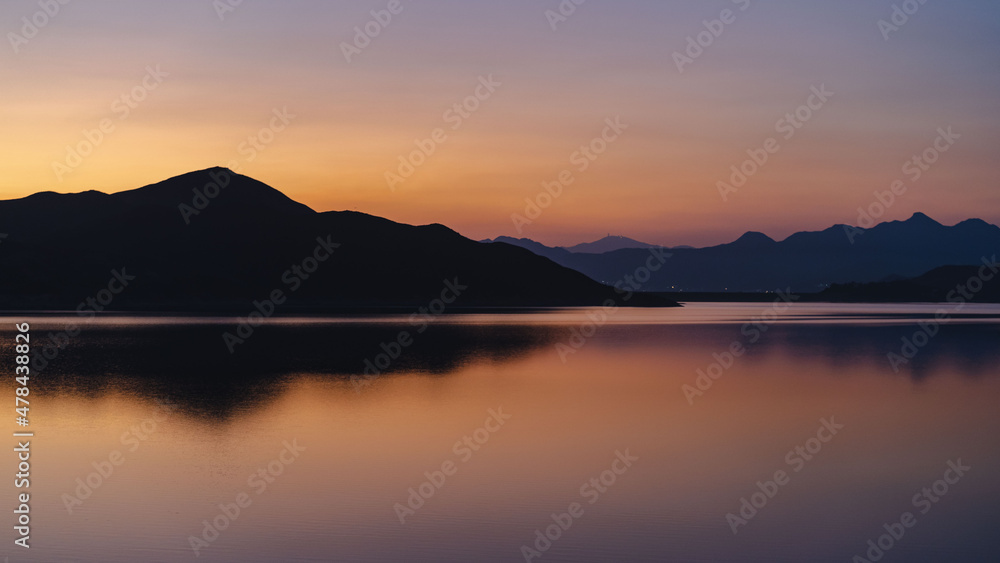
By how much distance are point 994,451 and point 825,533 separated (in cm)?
962

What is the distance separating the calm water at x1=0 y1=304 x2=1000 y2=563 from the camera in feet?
45.5

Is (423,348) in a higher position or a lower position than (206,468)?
higher

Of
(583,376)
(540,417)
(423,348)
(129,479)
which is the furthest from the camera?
(423,348)

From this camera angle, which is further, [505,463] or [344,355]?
[344,355]

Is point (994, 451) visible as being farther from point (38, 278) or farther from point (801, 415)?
point (38, 278)

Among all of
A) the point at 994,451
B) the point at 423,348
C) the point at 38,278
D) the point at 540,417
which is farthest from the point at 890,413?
the point at 38,278

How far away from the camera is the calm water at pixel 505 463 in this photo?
13883mm

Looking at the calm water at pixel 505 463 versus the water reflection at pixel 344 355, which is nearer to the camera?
the calm water at pixel 505 463

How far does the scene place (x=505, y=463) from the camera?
20.0 meters

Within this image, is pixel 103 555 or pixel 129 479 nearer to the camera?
pixel 103 555

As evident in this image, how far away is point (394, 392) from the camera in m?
32.2

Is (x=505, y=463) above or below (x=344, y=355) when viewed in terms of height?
above

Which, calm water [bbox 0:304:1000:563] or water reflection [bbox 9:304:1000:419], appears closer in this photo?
calm water [bbox 0:304:1000:563]

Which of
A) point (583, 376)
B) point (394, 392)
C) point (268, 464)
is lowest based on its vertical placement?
point (268, 464)
